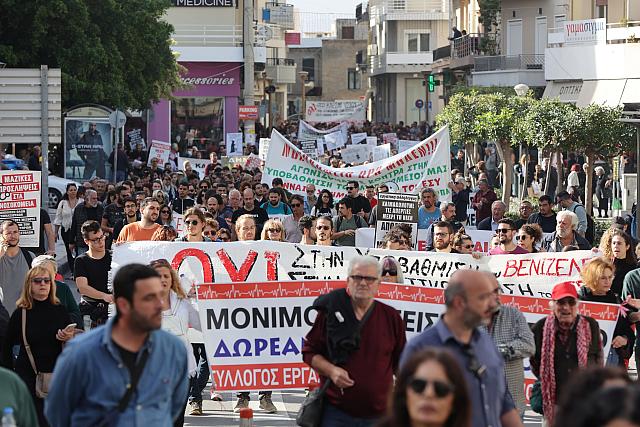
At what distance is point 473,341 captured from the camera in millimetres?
6727

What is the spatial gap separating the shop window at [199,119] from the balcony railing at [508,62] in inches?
437

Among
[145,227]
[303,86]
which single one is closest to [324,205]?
[145,227]

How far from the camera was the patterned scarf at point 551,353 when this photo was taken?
895 cm

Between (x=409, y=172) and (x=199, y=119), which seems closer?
(x=409, y=172)

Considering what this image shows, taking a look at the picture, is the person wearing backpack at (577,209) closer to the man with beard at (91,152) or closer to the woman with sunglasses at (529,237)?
the woman with sunglasses at (529,237)

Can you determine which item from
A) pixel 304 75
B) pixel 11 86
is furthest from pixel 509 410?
pixel 304 75

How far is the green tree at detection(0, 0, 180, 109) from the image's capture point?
37.4 meters

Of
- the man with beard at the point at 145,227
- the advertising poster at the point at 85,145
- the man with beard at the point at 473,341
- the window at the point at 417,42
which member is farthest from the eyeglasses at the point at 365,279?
the window at the point at 417,42

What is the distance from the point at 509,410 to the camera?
6969 mm

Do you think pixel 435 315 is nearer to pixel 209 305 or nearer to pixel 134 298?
pixel 209 305

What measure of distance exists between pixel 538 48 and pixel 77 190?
3566cm

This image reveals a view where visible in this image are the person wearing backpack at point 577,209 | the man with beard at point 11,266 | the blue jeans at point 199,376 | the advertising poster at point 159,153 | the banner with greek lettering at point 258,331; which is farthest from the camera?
the advertising poster at point 159,153

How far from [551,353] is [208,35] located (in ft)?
184

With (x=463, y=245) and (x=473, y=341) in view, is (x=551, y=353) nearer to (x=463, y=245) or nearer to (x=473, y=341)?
(x=473, y=341)
